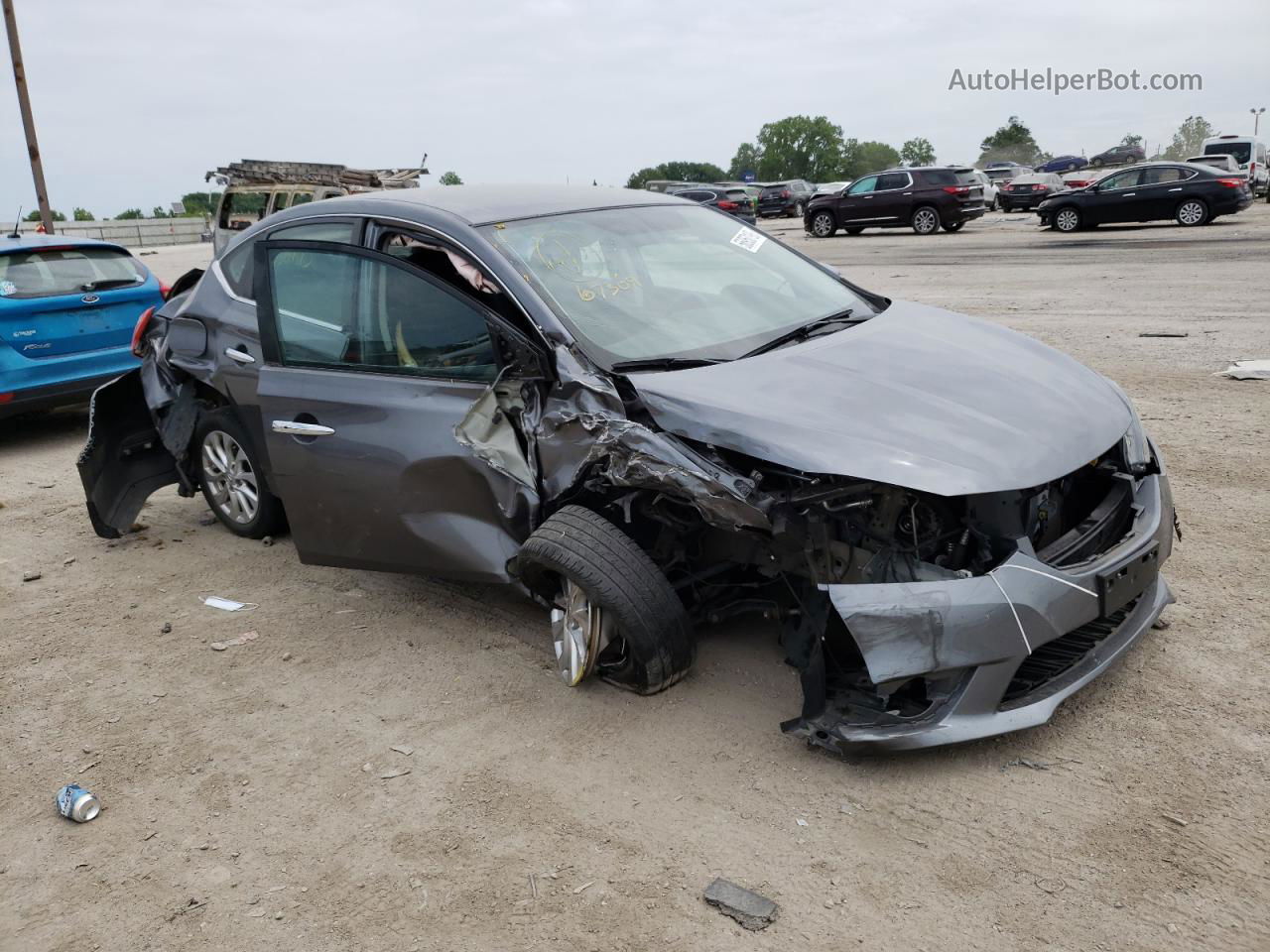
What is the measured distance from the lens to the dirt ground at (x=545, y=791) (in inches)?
107

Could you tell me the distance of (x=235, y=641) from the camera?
462 cm

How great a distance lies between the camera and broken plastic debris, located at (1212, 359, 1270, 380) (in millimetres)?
7655

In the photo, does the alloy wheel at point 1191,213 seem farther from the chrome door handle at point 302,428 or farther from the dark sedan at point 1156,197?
the chrome door handle at point 302,428

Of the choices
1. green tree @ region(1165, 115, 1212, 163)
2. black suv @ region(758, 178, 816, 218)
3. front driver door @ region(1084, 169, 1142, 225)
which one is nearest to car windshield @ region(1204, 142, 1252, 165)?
front driver door @ region(1084, 169, 1142, 225)

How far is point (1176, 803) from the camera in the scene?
9.78 ft

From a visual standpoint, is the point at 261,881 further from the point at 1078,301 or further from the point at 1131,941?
the point at 1078,301

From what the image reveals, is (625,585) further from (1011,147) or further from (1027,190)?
(1011,147)

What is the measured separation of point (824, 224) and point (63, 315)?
22.7m

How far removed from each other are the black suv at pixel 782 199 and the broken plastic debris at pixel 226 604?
38.2 metres

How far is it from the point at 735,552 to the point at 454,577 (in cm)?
116

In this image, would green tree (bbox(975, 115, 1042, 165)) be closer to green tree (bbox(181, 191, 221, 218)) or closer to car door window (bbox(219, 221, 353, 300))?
green tree (bbox(181, 191, 221, 218))

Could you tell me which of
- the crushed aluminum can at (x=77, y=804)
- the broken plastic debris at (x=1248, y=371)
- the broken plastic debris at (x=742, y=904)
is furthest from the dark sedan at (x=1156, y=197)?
the crushed aluminum can at (x=77, y=804)

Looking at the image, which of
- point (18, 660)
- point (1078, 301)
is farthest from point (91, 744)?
point (1078, 301)

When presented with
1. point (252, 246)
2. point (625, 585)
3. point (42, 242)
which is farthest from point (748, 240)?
point (42, 242)
